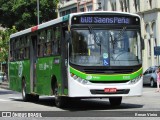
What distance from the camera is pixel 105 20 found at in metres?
18.5

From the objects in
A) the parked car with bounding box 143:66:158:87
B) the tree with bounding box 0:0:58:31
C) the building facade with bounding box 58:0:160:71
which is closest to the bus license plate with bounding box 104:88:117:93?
the parked car with bounding box 143:66:158:87

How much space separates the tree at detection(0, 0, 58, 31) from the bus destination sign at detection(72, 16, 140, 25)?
151 ft

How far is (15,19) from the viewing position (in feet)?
217

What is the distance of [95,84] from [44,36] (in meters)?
4.17

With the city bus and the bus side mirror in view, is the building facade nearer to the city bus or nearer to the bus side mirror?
the city bus

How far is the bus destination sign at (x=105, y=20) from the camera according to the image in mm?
18297

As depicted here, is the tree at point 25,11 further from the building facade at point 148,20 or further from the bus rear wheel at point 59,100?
the bus rear wheel at point 59,100

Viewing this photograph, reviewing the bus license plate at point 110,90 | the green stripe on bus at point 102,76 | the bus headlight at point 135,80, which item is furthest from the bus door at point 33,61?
the bus headlight at point 135,80

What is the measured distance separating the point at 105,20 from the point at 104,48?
1017mm

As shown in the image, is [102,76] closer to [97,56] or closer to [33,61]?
[97,56]

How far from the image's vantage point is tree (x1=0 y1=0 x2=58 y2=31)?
212 ft

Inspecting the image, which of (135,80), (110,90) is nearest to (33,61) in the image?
(110,90)

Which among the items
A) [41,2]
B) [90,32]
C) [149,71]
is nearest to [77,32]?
[90,32]

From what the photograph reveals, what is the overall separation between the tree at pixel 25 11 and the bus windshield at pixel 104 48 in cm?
4636
